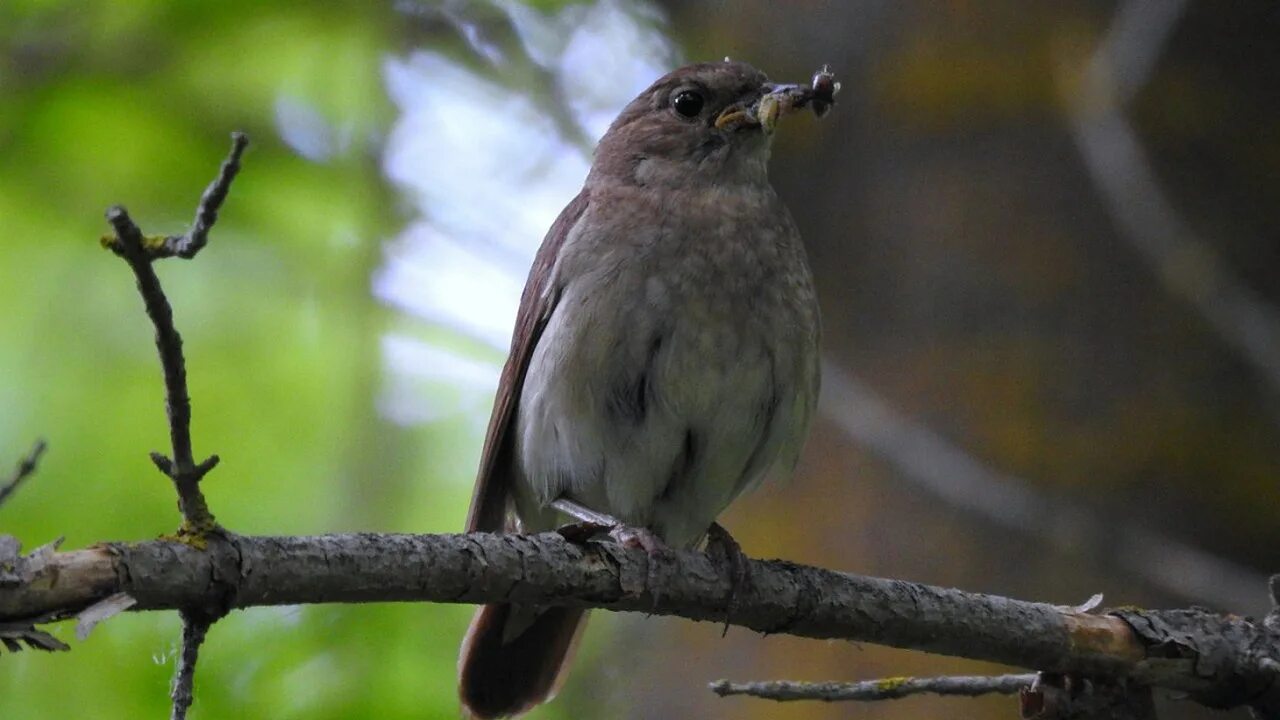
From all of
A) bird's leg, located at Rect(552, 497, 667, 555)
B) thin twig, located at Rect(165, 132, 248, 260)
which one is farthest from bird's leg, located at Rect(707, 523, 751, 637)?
thin twig, located at Rect(165, 132, 248, 260)

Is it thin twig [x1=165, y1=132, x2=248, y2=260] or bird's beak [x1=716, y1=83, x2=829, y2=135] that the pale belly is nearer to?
bird's beak [x1=716, y1=83, x2=829, y2=135]

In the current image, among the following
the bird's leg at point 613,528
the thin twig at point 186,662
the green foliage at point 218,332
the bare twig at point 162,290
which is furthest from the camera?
the green foliage at point 218,332

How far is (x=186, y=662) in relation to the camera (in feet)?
7.85

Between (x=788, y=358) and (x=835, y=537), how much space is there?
0.80m

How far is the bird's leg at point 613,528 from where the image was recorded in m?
3.32

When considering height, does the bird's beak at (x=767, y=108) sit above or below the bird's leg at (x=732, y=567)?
above

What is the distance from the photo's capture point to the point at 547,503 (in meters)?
4.52

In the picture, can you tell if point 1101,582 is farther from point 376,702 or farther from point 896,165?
point 376,702

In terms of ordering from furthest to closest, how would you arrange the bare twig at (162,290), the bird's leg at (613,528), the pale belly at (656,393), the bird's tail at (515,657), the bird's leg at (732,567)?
the bird's tail at (515,657) → the pale belly at (656,393) → the bird's leg at (732,567) → the bird's leg at (613,528) → the bare twig at (162,290)

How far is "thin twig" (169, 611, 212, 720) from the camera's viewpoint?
7.72 feet

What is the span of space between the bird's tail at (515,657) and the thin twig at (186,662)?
7.29 feet

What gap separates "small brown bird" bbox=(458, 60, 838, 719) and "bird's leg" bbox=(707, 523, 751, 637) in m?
0.38

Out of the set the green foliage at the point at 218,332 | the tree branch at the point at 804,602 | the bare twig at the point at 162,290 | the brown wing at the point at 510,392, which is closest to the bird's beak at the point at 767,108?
the brown wing at the point at 510,392

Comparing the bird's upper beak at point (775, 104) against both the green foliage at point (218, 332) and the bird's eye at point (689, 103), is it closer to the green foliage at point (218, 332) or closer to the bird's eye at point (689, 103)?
the bird's eye at point (689, 103)
